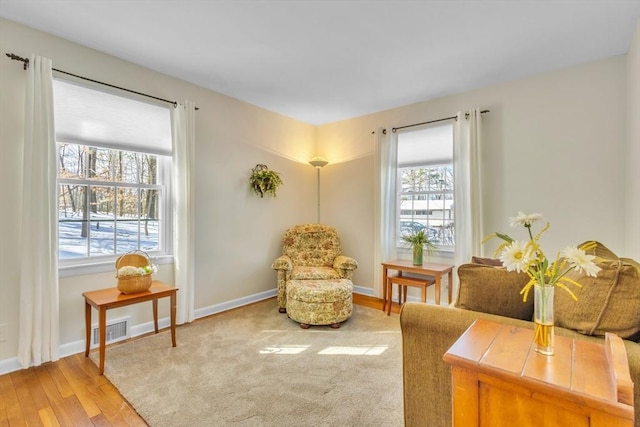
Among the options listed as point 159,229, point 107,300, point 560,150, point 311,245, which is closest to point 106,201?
point 159,229

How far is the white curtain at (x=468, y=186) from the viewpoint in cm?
336

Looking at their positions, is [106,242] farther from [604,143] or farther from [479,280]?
[604,143]

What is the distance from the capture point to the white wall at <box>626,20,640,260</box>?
2.32 meters

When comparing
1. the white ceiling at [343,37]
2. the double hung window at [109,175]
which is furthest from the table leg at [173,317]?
the white ceiling at [343,37]

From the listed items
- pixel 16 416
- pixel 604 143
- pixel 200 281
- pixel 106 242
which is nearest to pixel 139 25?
pixel 106 242

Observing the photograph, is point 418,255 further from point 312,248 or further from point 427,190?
point 312,248

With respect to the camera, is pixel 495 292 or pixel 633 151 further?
pixel 633 151

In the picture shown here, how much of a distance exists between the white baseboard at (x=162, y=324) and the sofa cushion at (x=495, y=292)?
9.38 feet

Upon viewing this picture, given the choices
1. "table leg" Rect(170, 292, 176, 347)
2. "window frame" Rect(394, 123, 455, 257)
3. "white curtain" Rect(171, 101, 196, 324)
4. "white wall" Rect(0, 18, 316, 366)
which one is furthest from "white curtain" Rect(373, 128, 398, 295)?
"table leg" Rect(170, 292, 176, 347)

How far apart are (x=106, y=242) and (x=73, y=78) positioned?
1.42 meters

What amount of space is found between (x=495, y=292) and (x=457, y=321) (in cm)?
24

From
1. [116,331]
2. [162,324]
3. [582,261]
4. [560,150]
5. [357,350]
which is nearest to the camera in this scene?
[582,261]

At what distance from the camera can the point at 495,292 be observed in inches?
56.8

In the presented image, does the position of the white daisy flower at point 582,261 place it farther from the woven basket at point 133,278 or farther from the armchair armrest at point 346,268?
the woven basket at point 133,278
